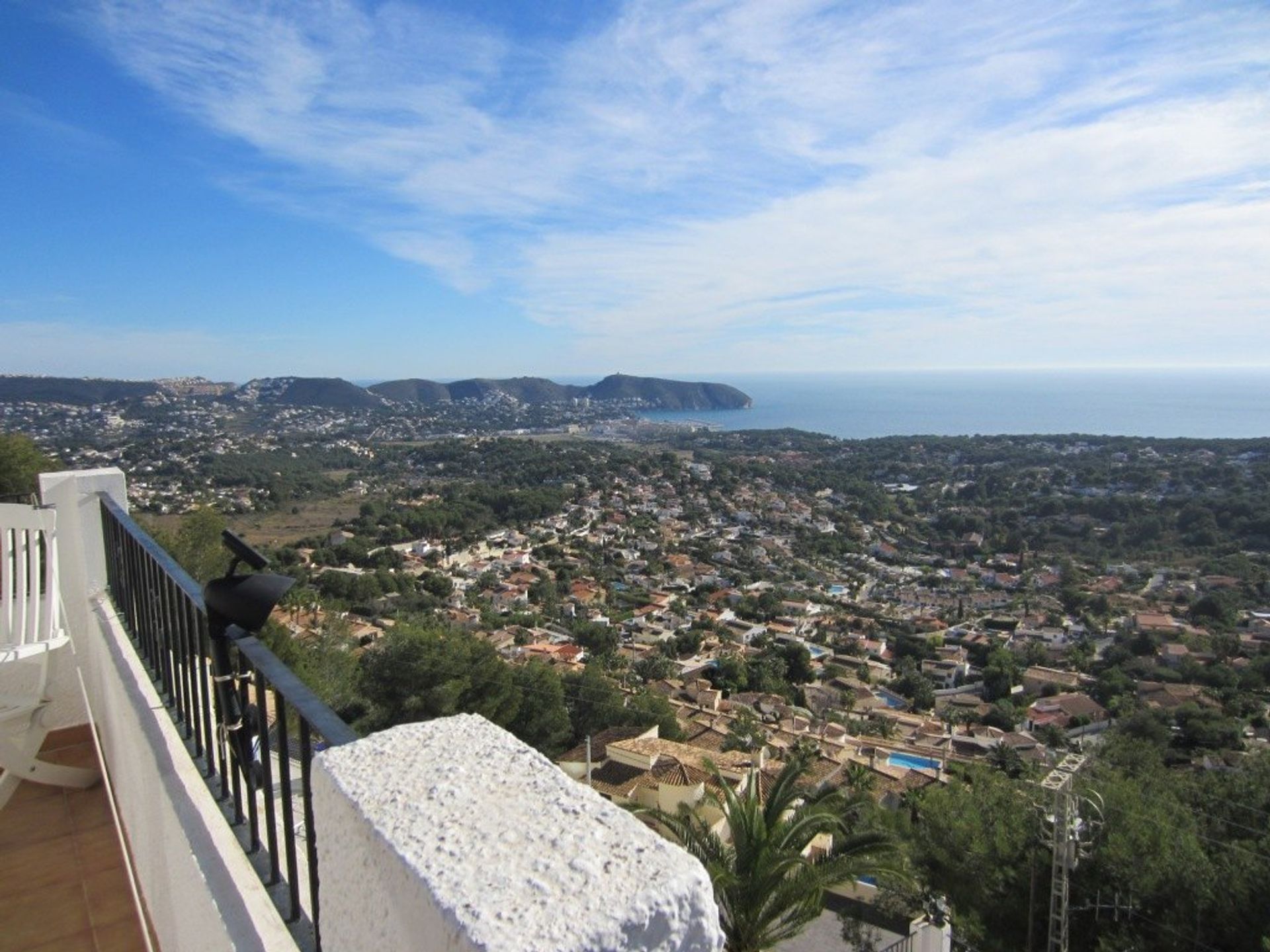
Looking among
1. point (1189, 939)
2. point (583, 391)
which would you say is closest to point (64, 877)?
point (1189, 939)

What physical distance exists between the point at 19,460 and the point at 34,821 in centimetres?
993

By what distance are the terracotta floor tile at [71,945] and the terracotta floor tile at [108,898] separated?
1.4 inches

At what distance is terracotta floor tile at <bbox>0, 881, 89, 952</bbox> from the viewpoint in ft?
6.04

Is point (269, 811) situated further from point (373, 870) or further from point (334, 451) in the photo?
point (334, 451)

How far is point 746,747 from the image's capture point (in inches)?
483

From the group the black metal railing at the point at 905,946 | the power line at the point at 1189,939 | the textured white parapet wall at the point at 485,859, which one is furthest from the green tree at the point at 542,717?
the textured white parapet wall at the point at 485,859

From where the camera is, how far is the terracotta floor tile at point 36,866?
2035 mm

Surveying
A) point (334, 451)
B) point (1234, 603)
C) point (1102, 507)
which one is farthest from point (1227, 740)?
point (334, 451)

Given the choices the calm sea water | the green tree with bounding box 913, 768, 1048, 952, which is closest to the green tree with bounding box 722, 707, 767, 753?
the green tree with bounding box 913, 768, 1048, 952

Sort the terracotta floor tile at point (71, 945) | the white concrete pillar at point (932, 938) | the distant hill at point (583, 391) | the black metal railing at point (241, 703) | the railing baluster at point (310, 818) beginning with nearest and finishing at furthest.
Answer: the railing baluster at point (310, 818)
the black metal railing at point (241, 703)
the terracotta floor tile at point (71, 945)
the white concrete pillar at point (932, 938)
the distant hill at point (583, 391)

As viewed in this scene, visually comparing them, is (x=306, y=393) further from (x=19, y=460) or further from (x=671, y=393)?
(x=19, y=460)

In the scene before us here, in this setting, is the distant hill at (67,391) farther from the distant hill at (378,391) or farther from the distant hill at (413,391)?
the distant hill at (413,391)

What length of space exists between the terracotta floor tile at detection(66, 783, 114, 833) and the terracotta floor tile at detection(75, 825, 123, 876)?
0.12 ft

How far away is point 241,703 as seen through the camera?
1408mm
